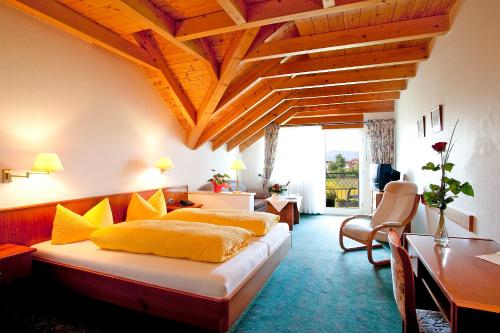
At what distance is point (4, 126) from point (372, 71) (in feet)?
15.7

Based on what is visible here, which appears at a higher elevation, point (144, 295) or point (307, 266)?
point (144, 295)

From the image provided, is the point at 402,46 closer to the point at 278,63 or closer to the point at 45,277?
the point at 278,63

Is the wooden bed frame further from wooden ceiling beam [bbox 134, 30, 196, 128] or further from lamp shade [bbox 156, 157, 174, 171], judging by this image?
wooden ceiling beam [bbox 134, 30, 196, 128]

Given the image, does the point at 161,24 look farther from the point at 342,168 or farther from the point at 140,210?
the point at 342,168

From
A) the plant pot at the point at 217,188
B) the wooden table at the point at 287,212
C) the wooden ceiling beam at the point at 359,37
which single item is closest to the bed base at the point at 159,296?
the wooden ceiling beam at the point at 359,37

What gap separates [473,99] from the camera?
2.30 meters

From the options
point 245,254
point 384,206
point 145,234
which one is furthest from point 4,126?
point 384,206

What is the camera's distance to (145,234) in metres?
2.37

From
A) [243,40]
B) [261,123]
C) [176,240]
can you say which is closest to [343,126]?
[261,123]

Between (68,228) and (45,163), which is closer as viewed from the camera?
(45,163)

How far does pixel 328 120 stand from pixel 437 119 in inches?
136

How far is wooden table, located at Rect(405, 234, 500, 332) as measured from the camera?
1147 mm

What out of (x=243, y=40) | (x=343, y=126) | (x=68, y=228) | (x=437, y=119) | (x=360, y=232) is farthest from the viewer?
(x=343, y=126)

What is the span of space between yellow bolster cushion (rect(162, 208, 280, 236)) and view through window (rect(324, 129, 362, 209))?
4079 mm
